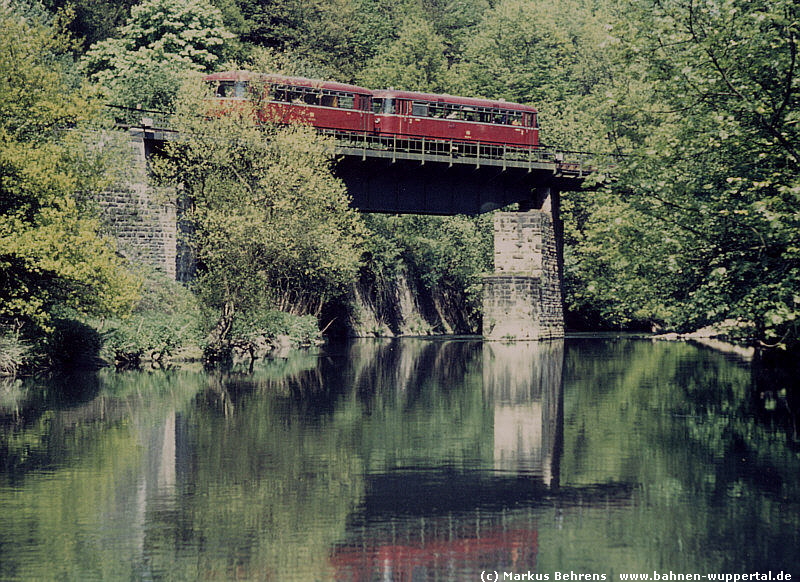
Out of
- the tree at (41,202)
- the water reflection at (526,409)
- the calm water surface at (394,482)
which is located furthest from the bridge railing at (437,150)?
the calm water surface at (394,482)

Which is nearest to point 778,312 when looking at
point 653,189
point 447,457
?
point 653,189

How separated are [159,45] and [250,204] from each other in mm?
33704

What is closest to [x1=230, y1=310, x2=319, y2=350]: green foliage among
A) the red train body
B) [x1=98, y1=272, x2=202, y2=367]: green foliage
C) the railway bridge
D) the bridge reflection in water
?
[x1=98, y1=272, x2=202, y2=367]: green foliage

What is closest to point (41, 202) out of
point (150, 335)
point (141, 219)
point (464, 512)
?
point (150, 335)

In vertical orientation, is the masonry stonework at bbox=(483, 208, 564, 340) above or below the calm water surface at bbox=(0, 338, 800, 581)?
above

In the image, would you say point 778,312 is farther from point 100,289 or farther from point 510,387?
point 100,289

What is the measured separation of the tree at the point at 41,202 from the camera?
34.3 meters

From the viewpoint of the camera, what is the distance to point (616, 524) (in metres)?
13.8

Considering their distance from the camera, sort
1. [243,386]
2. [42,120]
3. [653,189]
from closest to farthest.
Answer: [653,189]
[243,386]
[42,120]

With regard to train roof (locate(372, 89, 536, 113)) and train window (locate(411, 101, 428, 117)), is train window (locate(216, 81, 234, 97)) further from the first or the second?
train window (locate(411, 101, 428, 117))

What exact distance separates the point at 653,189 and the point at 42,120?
→ 19179 mm

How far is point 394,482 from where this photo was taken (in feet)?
54.7

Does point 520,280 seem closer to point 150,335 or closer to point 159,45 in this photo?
point 150,335

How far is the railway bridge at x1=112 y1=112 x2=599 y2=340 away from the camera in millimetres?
60125
